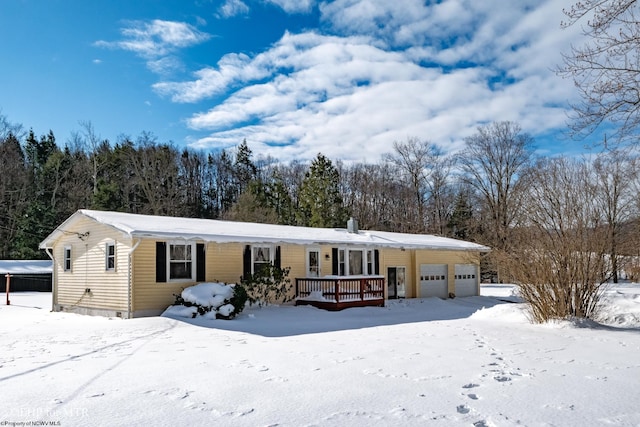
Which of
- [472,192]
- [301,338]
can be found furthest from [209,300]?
[472,192]

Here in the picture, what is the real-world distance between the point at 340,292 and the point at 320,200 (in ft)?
79.4

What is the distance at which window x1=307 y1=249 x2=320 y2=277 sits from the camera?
1998cm

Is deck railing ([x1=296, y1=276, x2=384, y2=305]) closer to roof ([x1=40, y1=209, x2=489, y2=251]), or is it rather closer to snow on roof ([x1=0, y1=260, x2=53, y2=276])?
roof ([x1=40, y1=209, x2=489, y2=251])

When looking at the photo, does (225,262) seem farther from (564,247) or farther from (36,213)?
(36,213)

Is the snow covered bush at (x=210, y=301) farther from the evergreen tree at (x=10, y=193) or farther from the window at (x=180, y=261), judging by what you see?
the evergreen tree at (x=10, y=193)

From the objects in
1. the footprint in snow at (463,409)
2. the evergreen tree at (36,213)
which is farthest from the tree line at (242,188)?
the footprint in snow at (463,409)

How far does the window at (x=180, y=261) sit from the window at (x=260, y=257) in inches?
99.1

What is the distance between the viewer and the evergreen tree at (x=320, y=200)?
4172 cm

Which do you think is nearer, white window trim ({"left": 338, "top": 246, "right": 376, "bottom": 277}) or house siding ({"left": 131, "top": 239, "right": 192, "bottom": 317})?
house siding ({"left": 131, "top": 239, "right": 192, "bottom": 317})

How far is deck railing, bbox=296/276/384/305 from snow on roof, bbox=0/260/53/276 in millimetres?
19567

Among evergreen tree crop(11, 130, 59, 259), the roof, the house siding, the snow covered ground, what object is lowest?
the snow covered ground

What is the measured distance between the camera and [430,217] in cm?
4469

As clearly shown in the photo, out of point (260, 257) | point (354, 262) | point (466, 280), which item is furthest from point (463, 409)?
point (466, 280)

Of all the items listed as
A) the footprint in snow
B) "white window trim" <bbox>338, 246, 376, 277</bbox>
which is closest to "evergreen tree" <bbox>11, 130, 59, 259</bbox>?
"white window trim" <bbox>338, 246, 376, 277</bbox>
